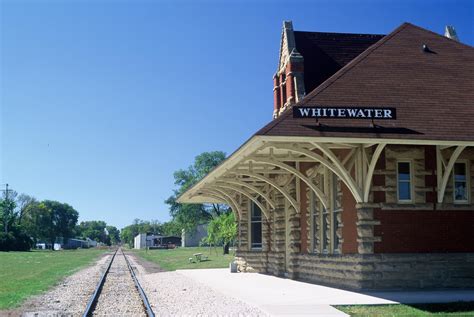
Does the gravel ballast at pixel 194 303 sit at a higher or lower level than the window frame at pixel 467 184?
lower

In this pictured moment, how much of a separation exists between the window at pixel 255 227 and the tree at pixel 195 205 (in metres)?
53.7

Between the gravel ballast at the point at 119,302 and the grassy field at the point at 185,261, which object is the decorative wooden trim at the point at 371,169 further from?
the grassy field at the point at 185,261

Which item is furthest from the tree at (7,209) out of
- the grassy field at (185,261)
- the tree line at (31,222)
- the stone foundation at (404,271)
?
the stone foundation at (404,271)

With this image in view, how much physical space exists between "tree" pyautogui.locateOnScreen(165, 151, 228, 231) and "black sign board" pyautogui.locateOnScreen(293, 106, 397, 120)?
67.0 m

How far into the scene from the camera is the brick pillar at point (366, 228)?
606 inches

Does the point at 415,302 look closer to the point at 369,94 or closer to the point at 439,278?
the point at 439,278

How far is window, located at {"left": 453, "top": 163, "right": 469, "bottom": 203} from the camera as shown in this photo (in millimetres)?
16484

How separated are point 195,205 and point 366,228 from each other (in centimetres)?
7021

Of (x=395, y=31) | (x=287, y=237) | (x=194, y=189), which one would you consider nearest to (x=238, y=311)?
(x=287, y=237)

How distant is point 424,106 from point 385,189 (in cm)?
231

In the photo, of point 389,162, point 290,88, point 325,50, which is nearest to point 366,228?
point 389,162

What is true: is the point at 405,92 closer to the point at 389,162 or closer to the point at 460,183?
the point at 389,162

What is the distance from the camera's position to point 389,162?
16.0 meters

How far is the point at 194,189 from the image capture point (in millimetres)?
26156
